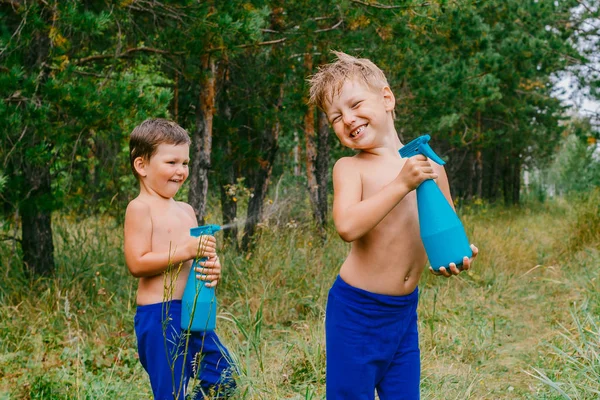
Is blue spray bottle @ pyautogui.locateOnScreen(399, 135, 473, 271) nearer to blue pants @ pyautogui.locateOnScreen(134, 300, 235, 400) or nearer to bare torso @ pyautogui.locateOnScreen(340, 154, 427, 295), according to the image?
bare torso @ pyautogui.locateOnScreen(340, 154, 427, 295)

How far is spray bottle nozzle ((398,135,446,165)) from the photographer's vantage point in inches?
67.2

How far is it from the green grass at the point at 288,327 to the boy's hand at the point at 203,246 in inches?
16.1

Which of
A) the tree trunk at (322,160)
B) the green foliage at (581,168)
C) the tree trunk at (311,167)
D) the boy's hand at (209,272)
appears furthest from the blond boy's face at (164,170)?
the green foliage at (581,168)

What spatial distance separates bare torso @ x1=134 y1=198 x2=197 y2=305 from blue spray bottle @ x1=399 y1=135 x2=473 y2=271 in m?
0.93

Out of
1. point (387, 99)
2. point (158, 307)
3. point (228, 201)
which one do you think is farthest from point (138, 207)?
point (228, 201)

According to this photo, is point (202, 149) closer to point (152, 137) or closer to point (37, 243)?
point (37, 243)

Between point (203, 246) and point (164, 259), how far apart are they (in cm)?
18

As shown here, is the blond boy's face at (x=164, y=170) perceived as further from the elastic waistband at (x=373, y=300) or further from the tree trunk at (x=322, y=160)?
the tree trunk at (x=322, y=160)

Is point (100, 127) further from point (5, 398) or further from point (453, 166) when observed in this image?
point (453, 166)

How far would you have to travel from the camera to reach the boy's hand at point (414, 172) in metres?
1.65

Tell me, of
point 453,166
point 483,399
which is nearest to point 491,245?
point 483,399

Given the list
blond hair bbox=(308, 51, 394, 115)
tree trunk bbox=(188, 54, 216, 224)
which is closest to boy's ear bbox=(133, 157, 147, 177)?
blond hair bbox=(308, 51, 394, 115)

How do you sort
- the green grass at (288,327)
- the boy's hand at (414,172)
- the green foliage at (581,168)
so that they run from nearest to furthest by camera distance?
the boy's hand at (414,172) → the green grass at (288,327) → the green foliage at (581,168)

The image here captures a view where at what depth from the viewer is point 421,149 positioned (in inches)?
67.8
